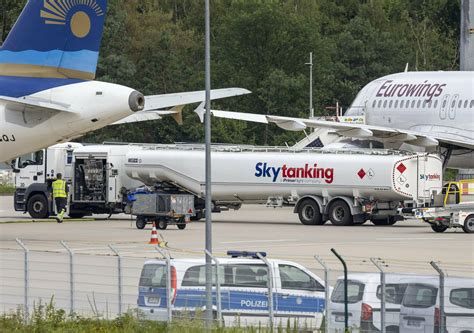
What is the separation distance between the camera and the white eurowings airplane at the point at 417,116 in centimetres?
4959

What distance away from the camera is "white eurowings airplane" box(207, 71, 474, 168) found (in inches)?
1953

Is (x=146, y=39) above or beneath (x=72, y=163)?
above

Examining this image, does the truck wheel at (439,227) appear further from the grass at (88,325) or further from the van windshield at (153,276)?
the grass at (88,325)

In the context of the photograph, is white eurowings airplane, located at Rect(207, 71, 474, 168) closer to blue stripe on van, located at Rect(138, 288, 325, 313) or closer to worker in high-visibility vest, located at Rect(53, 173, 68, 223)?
worker in high-visibility vest, located at Rect(53, 173, 68, 223)

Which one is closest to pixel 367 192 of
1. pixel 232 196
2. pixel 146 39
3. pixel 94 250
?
pixel 232 196

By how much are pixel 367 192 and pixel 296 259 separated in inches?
611

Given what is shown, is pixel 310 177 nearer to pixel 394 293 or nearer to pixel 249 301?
pixel 249 301

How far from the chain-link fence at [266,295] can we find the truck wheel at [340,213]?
23658 millimetres

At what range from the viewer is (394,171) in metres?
44.0

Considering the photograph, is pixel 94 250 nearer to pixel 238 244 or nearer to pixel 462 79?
pixel 238 244

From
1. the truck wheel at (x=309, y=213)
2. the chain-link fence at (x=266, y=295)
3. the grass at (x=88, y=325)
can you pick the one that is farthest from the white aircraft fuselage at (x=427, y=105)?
→ the grass at (x=88, y=325)

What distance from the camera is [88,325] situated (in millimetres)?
18922

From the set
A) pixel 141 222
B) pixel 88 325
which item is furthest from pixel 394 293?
pixel 141 222

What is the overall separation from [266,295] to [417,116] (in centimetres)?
3548
